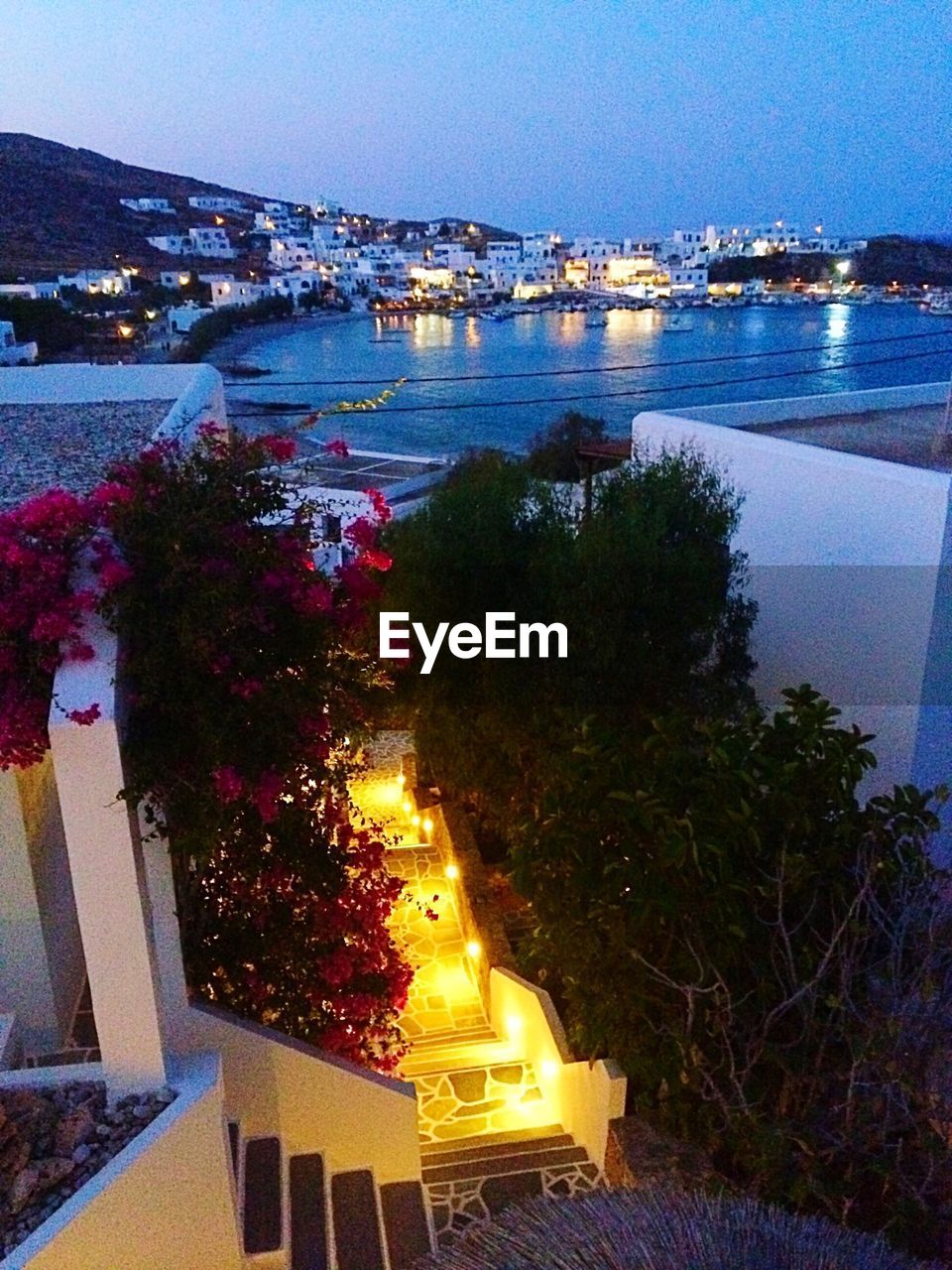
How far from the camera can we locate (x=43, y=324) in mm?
36406

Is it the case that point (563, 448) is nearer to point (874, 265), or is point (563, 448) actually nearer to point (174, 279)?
point (174, 279)

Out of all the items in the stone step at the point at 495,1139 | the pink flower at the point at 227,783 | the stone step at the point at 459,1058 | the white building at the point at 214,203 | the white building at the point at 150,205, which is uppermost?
the white building at the point at 214,203

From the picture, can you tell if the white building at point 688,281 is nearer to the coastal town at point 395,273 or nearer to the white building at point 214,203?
the coastal town at point 395,273

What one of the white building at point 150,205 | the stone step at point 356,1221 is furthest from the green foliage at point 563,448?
the white building at point 150,205

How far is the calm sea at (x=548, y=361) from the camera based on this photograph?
4847cm

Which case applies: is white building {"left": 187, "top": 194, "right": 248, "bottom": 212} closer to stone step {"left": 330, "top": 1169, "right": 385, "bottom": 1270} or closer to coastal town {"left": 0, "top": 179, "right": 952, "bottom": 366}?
coastal town {"left": 0, "top": 179, "right": 952, "bottom": 366}

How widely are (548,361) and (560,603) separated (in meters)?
59.5

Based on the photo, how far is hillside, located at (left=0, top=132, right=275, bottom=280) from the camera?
58.5 metres

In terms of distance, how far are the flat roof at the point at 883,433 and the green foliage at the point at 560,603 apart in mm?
2109

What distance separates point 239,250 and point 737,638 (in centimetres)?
10014

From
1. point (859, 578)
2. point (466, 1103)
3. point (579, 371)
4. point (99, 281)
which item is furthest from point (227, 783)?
point (99, 281)

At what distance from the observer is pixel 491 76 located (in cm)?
6362

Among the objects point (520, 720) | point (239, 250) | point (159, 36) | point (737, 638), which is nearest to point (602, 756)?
point (520, 720)

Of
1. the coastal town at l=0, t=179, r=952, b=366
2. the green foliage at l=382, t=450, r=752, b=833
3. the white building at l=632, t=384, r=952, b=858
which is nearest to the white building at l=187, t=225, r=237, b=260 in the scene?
the coastal town at l=0, t=179, r=952, b=366
